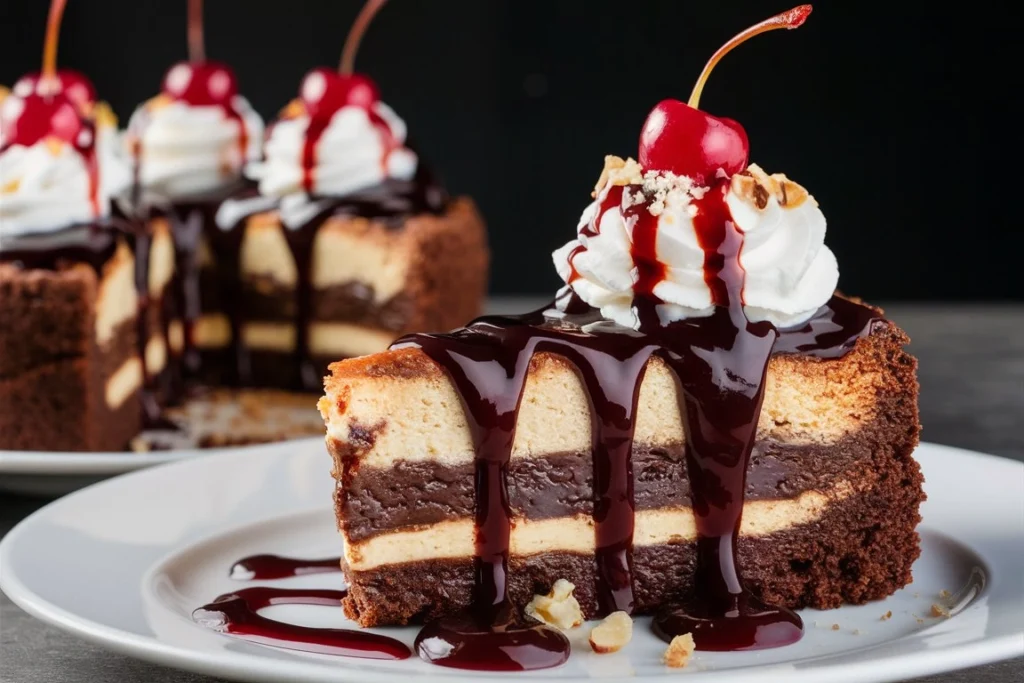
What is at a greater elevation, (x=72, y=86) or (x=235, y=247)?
(x=72, y=86)

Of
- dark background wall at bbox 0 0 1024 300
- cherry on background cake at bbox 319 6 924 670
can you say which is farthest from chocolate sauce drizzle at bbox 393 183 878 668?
dark background wall at bbox 0 0 1024 300

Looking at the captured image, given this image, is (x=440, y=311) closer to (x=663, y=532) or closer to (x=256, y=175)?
(x=256, y=175)

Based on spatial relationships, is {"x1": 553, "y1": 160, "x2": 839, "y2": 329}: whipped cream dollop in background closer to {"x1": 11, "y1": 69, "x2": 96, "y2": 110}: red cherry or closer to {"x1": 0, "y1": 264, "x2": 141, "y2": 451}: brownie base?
{"x1": 0, "y1": 264, "x2": 141, "y2": 451}: brownie base

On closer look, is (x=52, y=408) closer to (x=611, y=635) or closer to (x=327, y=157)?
(x=327, y=157)

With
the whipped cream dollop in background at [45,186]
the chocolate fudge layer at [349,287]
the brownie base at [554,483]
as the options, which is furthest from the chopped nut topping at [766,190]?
the whipped cream dollop in background at [45,186]

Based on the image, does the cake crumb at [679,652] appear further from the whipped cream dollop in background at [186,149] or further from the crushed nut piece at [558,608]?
the whipped cream dollop in background at [186,149]

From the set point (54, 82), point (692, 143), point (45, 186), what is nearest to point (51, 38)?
point (54, 82)

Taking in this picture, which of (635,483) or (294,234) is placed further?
(294,234)
